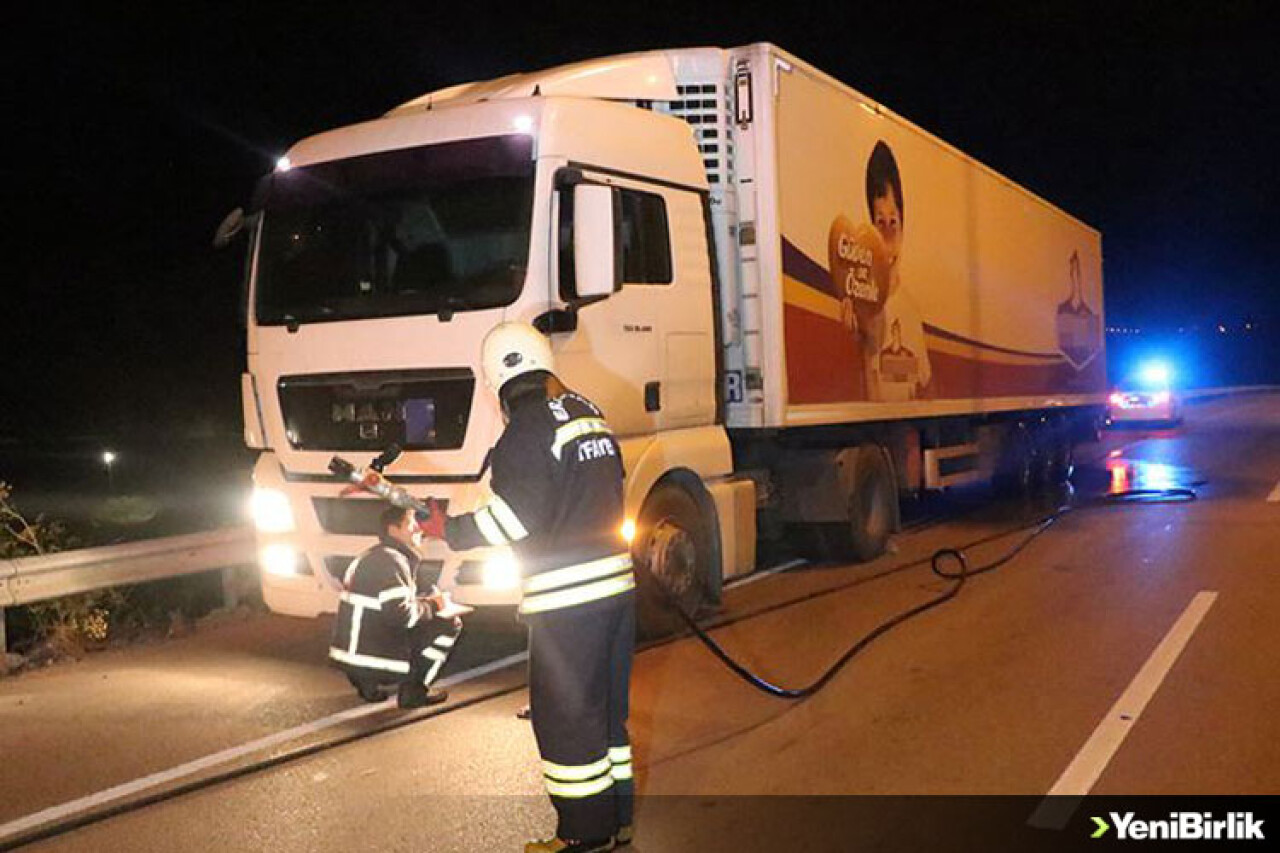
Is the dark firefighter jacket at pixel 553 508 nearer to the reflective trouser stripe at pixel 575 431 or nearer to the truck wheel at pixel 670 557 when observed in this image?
the reflective trouser stripe at pixel 575 431

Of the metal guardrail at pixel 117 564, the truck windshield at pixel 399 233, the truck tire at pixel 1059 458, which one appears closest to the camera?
the truck windshield at pixel 399 233

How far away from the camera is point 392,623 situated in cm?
645

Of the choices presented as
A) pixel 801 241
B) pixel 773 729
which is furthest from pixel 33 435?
pixel 773 729

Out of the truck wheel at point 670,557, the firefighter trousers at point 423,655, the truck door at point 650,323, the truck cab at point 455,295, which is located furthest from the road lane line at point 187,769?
the truck door at point 650,323

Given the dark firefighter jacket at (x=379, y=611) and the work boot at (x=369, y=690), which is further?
the work boot at (x=369, y=690)

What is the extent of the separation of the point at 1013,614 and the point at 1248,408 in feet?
125

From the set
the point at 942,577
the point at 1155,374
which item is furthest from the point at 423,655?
the point at 1155,374

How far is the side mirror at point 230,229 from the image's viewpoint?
7820 millimetres

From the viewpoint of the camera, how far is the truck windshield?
6.83 meters

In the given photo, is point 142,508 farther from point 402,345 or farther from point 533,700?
point 533,700

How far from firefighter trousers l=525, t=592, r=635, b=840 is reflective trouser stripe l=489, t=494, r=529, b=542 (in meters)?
0.28

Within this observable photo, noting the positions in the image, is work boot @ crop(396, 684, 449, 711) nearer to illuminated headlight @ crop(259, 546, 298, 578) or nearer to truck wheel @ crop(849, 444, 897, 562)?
illuminated headlight @ crop(259, 546, 298, 578)

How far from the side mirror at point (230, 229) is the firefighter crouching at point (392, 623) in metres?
2.33

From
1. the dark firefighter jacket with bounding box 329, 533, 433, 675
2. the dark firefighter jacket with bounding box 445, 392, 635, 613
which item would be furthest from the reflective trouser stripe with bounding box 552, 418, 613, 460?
the dark firefighter jacket with bounding box 329, 533, 433, 675
